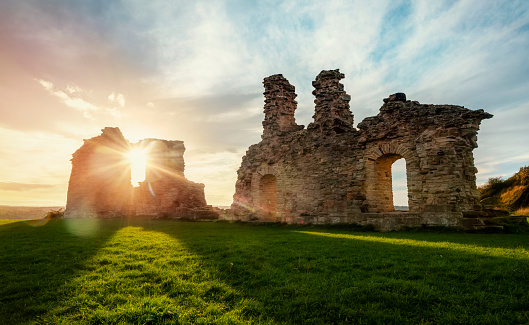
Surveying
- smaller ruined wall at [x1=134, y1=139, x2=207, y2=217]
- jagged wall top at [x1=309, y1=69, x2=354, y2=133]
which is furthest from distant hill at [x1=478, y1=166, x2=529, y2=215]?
smaller ruined wall at [x1=134, y1=139, x2=207, y2=217]

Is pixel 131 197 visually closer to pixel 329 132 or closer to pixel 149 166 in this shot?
pixel 149 166

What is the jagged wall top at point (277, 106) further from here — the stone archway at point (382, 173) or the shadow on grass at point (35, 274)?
the shadow on grass at point (35, 274)

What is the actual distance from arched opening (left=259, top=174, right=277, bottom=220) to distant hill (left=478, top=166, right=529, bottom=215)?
10767 millimetres

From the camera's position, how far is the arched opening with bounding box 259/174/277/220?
16.3 metres

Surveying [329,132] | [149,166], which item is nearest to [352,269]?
[329,132]

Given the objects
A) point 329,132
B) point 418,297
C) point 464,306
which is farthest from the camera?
point 329,132

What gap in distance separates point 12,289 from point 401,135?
12.0m

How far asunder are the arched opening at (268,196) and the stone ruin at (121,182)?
7.65 m

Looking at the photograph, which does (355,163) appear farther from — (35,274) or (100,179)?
(100,179)

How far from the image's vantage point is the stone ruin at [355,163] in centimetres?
1034

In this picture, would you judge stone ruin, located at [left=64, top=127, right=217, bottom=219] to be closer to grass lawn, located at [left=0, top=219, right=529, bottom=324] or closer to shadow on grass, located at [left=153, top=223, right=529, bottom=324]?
grass lawn, located at [left=0, top=219, right=529, bottom=324]

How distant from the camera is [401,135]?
11617 mm

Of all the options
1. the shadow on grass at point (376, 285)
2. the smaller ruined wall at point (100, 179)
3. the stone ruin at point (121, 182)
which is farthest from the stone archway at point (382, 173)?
the smaller ruined wall at point (100, 179)

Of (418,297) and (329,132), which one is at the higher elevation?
(329,132)
